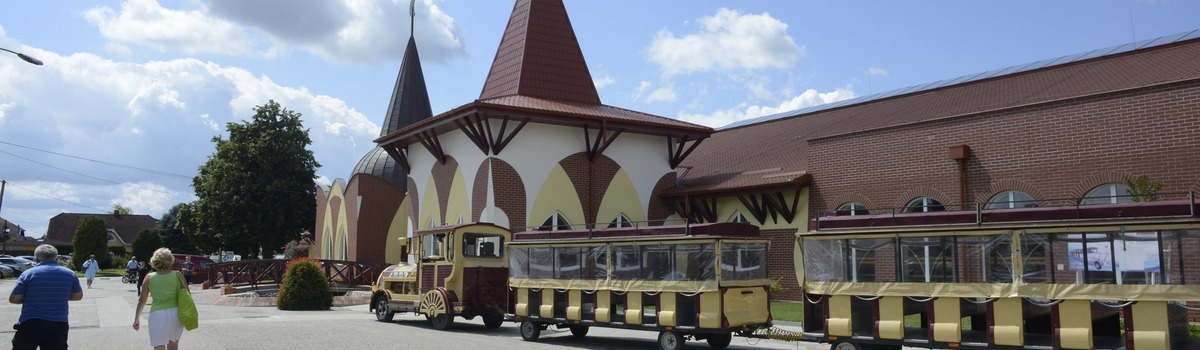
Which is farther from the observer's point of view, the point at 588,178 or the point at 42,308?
the point at 588,178

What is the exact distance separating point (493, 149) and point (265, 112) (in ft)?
77.5

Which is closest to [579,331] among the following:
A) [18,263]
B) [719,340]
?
[719,340]

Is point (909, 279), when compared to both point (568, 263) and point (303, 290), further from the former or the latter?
point (303, 290)

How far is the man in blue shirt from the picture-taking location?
27.8 feet

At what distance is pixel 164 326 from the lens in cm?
923

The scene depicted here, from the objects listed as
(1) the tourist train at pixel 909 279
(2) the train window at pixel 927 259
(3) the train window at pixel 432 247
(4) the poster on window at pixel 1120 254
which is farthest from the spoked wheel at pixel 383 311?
(4) the poster on window at pixel 1120 254

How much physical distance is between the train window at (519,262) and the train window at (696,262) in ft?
12.4

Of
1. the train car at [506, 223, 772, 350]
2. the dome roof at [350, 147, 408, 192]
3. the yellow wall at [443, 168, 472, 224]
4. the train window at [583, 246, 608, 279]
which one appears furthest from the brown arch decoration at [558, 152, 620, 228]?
the dome roof at [350, 147, 408, 192]

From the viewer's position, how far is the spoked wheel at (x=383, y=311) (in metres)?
20.2

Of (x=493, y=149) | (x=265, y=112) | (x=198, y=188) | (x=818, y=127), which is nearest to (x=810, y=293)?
(x=493, y=149)

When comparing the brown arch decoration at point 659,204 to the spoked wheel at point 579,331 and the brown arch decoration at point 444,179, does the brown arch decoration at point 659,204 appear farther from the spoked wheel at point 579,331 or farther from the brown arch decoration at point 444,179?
the spoked wheel at point 579,331

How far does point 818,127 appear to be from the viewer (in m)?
28.8

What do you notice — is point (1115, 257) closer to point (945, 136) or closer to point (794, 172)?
point (945, 136)

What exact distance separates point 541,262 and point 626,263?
219 cm
